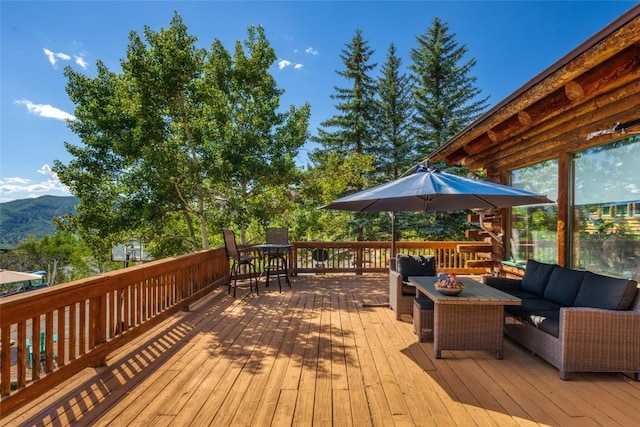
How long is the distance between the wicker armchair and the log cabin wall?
1.65m

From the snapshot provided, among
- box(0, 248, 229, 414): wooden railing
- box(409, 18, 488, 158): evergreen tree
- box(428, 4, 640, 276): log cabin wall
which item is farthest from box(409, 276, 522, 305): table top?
box(409, 18, 488, 158): evergreen tree

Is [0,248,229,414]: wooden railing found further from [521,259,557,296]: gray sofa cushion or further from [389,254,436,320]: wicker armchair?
[521,259,557,296]: gray sofa cushion

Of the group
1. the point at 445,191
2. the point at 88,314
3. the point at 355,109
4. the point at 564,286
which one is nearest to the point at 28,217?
the point at 355,109

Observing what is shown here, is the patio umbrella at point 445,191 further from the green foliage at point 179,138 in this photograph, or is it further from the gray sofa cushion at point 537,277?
the green foliage at point 179,138

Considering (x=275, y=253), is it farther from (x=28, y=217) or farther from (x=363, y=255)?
(x=28, y=217)

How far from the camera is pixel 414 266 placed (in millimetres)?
4672

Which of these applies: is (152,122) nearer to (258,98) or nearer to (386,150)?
(258,98)

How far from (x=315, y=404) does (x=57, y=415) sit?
5.48 ft

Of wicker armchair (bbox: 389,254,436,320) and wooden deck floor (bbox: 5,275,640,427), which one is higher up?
wicker armchair (bbox: 389,254,436,320)

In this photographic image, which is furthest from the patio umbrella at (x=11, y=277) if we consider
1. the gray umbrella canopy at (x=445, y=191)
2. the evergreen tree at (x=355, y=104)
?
the evergreen tree at (x=355, y=104)

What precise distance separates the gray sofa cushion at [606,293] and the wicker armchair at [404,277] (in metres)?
1.79

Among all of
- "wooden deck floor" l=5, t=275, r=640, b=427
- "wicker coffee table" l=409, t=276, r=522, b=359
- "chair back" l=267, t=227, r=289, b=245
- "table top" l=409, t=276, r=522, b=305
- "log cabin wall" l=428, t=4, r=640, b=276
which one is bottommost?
"wooden deck floor" l=5, t=275, r=640, b=427

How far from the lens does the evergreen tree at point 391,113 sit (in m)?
15.5

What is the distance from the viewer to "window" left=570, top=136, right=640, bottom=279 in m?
3.21
